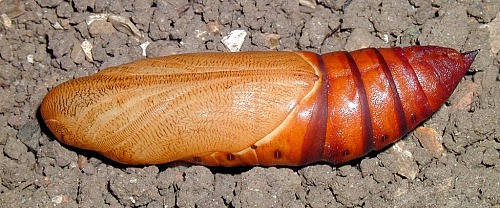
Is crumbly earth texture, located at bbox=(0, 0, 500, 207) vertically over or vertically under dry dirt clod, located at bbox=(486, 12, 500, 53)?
under

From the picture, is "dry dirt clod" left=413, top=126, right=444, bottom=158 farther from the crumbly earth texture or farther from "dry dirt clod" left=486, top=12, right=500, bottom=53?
"dry dirt clod" left=486, top=12, right=500, bottom=53

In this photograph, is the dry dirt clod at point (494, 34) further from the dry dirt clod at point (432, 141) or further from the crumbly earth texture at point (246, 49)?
the dry dirt clod at point (432, 141)

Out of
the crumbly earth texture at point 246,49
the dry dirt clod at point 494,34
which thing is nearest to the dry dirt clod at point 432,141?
the crumbly earth texture at point 246,49

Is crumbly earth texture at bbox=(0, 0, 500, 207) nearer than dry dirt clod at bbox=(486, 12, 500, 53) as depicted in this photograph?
Yes

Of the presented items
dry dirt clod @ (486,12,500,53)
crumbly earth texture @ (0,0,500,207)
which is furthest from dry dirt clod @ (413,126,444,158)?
dry dirt clod @ (486,12,500,53)

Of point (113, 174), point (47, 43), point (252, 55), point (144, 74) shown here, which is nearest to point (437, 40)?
point (252, 55)

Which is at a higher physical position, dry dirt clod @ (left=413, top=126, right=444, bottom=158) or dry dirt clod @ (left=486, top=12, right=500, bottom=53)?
dry dirt clod @ (left=486, top=12, right=500, bottom=53)

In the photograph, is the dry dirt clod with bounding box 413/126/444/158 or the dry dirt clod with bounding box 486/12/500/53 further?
the dry dirt clod with bounding box 486/12/500/53

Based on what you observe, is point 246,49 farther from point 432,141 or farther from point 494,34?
point 494,34
